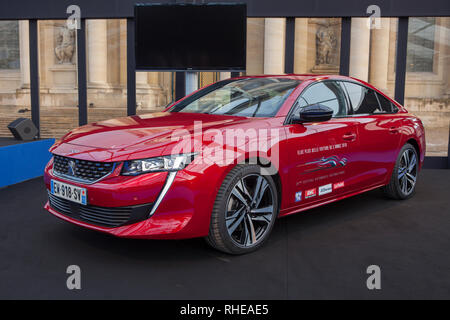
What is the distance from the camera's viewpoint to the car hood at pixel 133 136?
364 cm

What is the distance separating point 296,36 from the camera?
9.27 m

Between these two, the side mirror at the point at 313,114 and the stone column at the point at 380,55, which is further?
the stone column at the point at 380,55

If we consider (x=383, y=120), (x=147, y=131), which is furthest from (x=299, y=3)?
(x=147, y=131)

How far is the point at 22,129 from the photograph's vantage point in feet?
25.7

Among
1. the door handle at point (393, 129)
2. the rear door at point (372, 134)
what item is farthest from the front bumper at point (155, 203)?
the door handle at point (393, 129)

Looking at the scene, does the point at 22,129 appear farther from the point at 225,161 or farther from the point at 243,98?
the point at 225,161

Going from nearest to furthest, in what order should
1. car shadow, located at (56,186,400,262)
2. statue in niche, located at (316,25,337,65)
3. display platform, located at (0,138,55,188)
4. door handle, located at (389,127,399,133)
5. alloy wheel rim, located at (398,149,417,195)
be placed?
car shadow, located at (56,186,400,262), door handle, located at (389,127,399,133), alloy wheel rim, located at (398,149,417,195), display platform, located at (0,138,55,188), statue in niche, located at (316,25,337,65)

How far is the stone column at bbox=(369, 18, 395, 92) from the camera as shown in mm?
8992

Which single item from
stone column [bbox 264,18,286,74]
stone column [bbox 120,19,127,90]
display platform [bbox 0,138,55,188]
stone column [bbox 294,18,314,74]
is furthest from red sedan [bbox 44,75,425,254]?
stone column [bbox 120,19,127,90]

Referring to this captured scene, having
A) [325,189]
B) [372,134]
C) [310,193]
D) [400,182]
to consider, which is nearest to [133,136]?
[310,193]

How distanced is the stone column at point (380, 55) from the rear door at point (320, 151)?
165 inches

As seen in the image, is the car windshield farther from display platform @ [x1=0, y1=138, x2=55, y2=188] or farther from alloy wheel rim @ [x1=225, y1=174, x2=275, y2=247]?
display platform @ [x1=0, y1=138, x2=55, y2=188]

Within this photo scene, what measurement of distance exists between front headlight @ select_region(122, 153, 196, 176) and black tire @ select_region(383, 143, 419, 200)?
3260mm

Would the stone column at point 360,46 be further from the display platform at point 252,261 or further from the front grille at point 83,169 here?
the front grille at point 83,169
